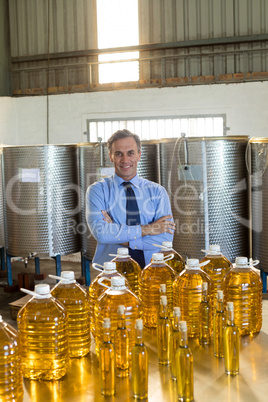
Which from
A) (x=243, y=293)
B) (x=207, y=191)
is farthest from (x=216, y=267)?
(x=207, y=191)

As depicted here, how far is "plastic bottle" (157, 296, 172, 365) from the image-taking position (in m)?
1.70

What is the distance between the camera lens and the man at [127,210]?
116 inches

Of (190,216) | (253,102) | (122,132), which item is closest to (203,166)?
(190,216)

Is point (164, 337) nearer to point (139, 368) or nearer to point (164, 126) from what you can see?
point (139, 368)

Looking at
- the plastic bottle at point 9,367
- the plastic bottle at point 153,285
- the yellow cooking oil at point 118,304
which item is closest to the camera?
the plastic bottle at point 9,367

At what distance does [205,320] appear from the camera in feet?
6.05

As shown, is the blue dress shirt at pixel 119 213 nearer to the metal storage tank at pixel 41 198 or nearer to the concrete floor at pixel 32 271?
the concrete floor at pixel 32 271

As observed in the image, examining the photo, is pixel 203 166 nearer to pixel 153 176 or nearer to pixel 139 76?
pixel 153 176

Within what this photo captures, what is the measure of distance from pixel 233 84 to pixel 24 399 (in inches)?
317

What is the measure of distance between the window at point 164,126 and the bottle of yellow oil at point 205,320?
7061mm

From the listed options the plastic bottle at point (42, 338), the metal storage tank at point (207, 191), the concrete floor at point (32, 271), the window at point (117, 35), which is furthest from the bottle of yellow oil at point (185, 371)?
the window at point (117, 35)

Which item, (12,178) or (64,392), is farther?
(12,178)

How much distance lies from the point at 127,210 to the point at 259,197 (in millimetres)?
2296

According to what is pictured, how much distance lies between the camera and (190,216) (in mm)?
4984
